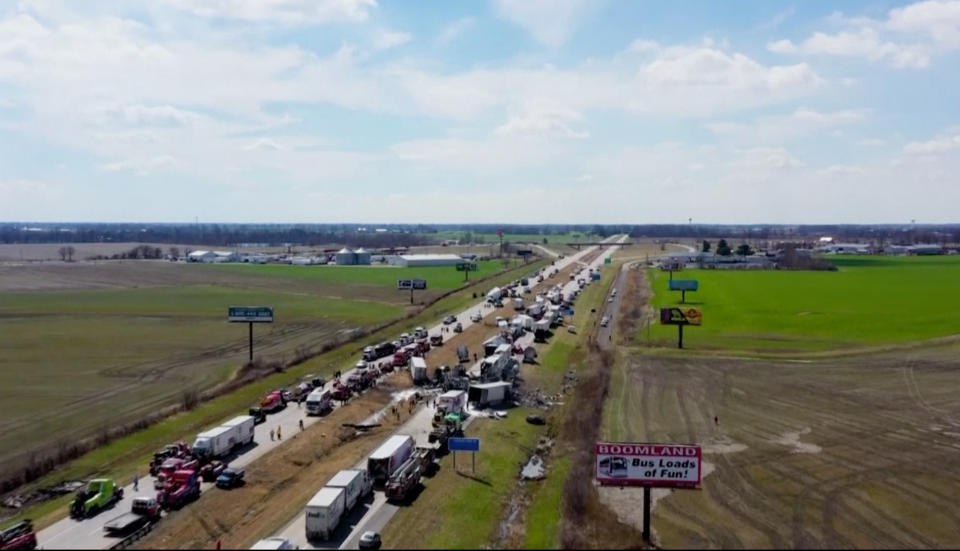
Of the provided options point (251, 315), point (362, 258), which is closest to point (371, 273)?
point (362, 258)

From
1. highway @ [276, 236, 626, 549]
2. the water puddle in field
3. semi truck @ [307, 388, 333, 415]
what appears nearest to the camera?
highway @ [276, 236, 626, 549]

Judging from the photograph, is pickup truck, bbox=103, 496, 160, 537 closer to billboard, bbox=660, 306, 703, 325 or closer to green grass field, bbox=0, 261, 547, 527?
green grass field, bbox=0, 261, 547, 527

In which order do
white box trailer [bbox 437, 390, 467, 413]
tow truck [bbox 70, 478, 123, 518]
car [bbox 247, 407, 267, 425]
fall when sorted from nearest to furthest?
1. tow truck [bbox 70, 478, 123, 518]
2. car [bbox 247, 407, 267, 425]
3. white box trailer [bbox 437, 390, 467, 413]

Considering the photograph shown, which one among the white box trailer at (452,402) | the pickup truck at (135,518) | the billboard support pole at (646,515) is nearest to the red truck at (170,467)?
the pickup truck at (135,518)

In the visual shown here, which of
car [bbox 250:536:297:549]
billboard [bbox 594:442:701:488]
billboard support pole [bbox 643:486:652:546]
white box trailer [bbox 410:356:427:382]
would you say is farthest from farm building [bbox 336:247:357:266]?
billboard [bbox 594:442:701:488]

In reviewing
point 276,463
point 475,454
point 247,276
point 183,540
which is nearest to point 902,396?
point 475,454

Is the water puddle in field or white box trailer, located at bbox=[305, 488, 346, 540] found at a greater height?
white box trailer, located at bbox=[305, 488, 346, 540]

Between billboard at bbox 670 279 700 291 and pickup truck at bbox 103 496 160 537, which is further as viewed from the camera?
billboard at bbox 670 279 700 291

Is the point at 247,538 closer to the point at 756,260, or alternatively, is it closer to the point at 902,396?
the point at 902,396
